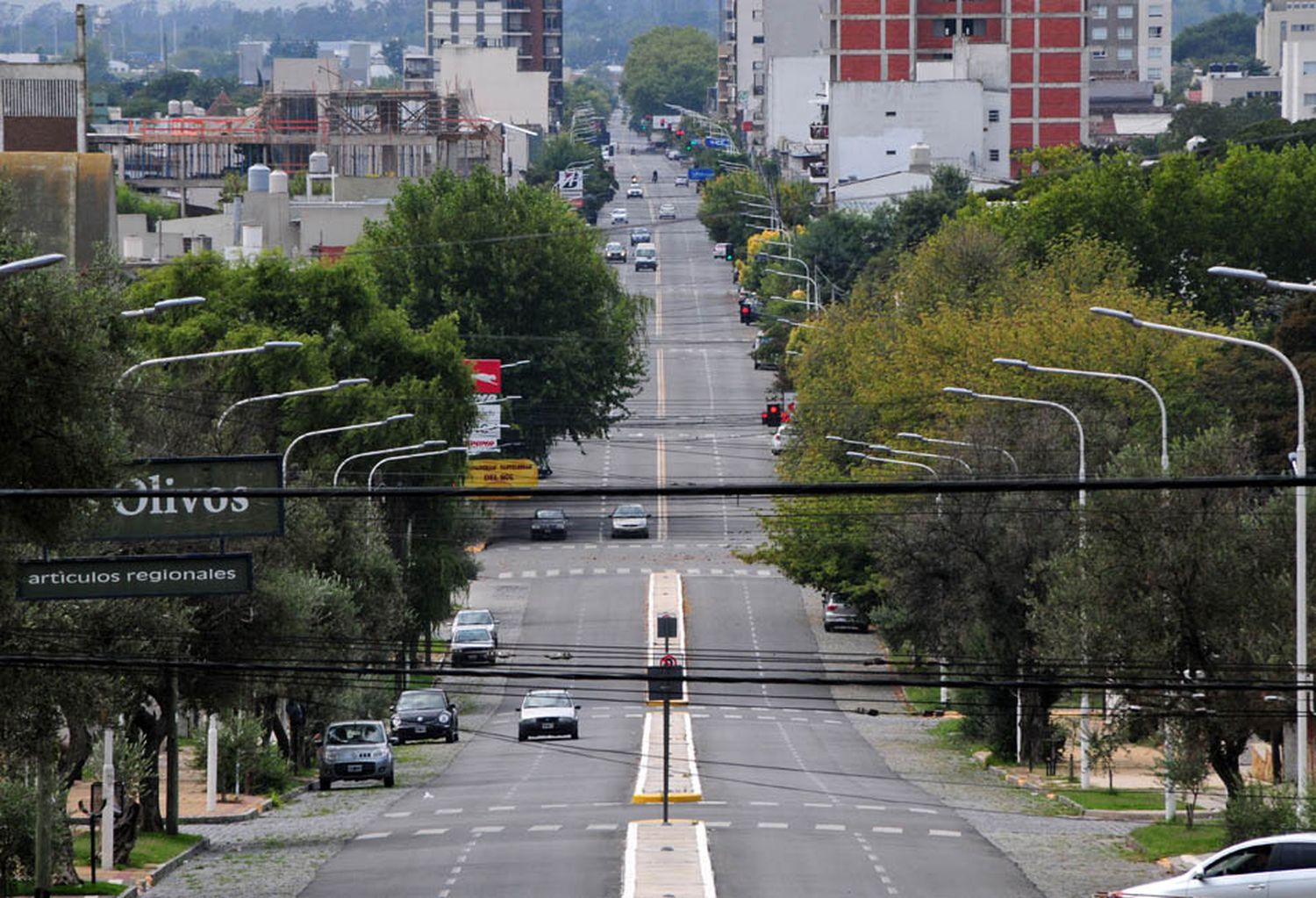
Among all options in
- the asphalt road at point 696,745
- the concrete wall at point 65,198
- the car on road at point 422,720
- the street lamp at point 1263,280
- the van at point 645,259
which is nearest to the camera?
the street lamp at point 1263,280

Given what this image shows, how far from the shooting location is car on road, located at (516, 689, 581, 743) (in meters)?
62.3

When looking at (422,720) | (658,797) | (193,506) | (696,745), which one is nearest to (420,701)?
(422,720)

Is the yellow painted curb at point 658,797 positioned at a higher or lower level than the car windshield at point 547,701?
higher

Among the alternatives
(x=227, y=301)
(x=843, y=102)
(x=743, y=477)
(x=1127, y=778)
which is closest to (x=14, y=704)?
(x=1127, y=778)

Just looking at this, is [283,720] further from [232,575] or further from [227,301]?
[232,575]

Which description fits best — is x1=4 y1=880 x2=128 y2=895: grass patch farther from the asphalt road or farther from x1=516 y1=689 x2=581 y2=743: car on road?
x1=516 y1=689 x2=581 y2=743: car on road

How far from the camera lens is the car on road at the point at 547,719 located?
62.3 meters

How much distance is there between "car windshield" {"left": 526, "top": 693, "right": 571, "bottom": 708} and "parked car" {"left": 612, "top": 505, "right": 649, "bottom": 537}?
3523 centimetres

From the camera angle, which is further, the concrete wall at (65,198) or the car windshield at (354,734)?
the concrete wall at (65,198)

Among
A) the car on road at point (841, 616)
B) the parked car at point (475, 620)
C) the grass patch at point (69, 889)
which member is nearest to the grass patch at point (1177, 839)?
the grass patch at point (69, 889)

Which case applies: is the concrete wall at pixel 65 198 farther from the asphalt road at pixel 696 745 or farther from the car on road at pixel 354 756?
the car on road at pixel 354 756

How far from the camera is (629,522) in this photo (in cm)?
10100

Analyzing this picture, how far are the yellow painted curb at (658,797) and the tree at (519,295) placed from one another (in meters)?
55.7

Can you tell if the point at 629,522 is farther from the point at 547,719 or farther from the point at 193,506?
the point at 193,506
